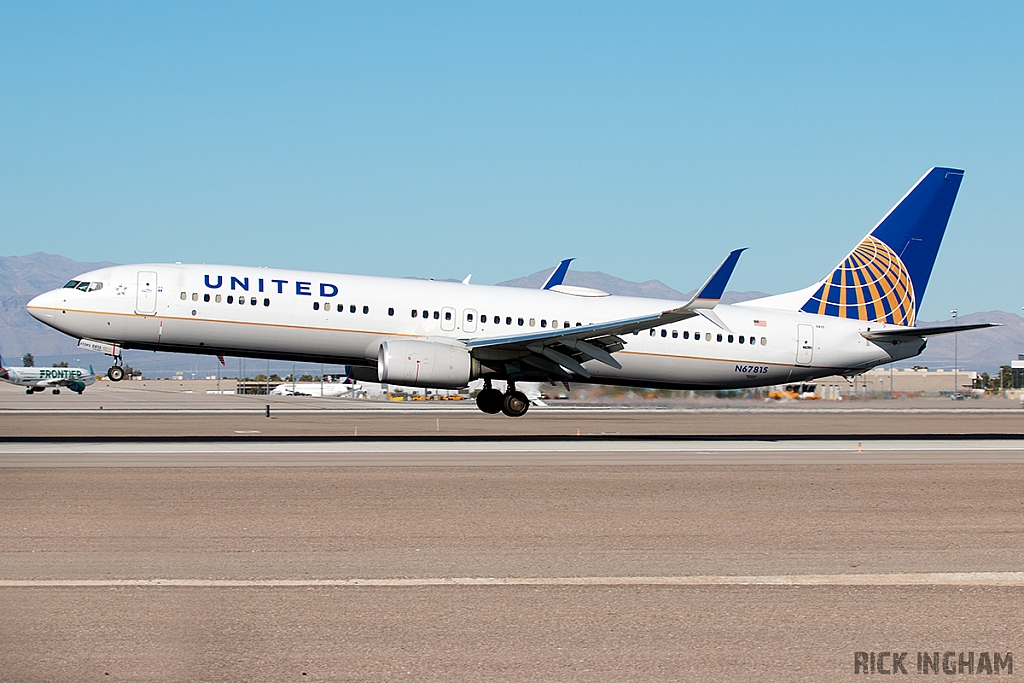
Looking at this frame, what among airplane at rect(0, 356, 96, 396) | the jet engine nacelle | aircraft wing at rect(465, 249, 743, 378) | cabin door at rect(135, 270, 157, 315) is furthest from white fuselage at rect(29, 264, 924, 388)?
airplane at rect(0, 356, 96, 396)

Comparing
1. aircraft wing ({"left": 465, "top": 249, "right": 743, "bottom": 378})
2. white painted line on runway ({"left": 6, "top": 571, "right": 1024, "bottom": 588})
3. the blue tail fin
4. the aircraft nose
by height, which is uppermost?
the blue tail fin

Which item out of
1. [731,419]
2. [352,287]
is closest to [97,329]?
[352,287]

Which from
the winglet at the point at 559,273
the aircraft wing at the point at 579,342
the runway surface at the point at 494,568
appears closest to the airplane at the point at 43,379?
the winglet at the point at 559,273

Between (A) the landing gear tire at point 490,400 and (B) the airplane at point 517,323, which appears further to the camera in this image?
(A) the landing gear tire at point 490,400

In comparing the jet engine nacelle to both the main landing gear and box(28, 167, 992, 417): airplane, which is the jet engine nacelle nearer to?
box(28, 167, 992, 417): airplane

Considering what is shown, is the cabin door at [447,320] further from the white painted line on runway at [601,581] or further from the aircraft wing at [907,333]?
the white painted line on runway at [601,581]

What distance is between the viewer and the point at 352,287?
108 feet

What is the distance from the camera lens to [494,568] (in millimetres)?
9719

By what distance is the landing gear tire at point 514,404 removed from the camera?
113 ft

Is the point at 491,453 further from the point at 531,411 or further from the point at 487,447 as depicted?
the point at 531,411

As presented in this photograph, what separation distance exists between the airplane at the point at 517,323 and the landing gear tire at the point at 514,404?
5 centimetres

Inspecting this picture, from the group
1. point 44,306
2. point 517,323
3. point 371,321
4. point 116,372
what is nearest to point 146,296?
point 116,372

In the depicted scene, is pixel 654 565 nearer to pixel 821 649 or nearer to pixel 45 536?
pixel 821 649

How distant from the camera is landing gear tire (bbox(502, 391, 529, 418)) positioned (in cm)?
3434
